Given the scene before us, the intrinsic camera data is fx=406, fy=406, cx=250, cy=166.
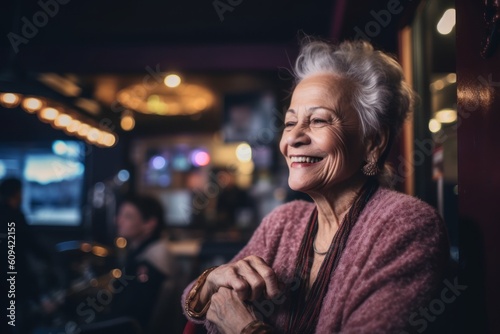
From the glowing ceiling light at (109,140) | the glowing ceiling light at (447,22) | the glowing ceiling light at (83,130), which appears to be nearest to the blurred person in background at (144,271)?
the glowing ceiling light at (447,22)

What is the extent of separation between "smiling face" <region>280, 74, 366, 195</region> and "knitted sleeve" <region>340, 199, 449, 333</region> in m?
0.28

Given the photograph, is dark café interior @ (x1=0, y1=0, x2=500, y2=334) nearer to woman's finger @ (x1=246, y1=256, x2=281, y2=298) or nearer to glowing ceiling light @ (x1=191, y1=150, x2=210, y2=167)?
glowing ceiling light @ (x1=191, y1=150, x2=210, y2=167)

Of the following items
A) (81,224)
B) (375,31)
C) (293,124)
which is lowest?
(81,224)

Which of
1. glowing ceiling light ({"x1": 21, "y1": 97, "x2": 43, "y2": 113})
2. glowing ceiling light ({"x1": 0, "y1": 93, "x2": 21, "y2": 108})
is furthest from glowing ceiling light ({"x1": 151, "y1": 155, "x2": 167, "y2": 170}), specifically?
glowing ceiling light ({"x1": 0, "y1": 93, "x2": 21, "y2": 108})

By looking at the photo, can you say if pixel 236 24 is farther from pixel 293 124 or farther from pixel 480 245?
pixel 480 245

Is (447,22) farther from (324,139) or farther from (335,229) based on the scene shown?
(335,229)

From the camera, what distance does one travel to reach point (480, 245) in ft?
3.48

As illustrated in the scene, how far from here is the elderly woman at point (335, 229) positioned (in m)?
1.04

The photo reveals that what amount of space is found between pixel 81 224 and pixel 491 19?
855cm

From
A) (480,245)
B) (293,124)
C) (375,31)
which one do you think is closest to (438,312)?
(480,245)

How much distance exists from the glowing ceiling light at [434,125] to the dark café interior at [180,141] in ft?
0.04

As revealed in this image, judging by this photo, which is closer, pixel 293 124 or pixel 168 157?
pixel 293 124

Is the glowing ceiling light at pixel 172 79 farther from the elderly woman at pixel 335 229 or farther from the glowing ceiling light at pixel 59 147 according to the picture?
the glowing ceiling light at pixel 59 147

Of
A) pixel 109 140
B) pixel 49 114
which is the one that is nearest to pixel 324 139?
pixel 49 114
